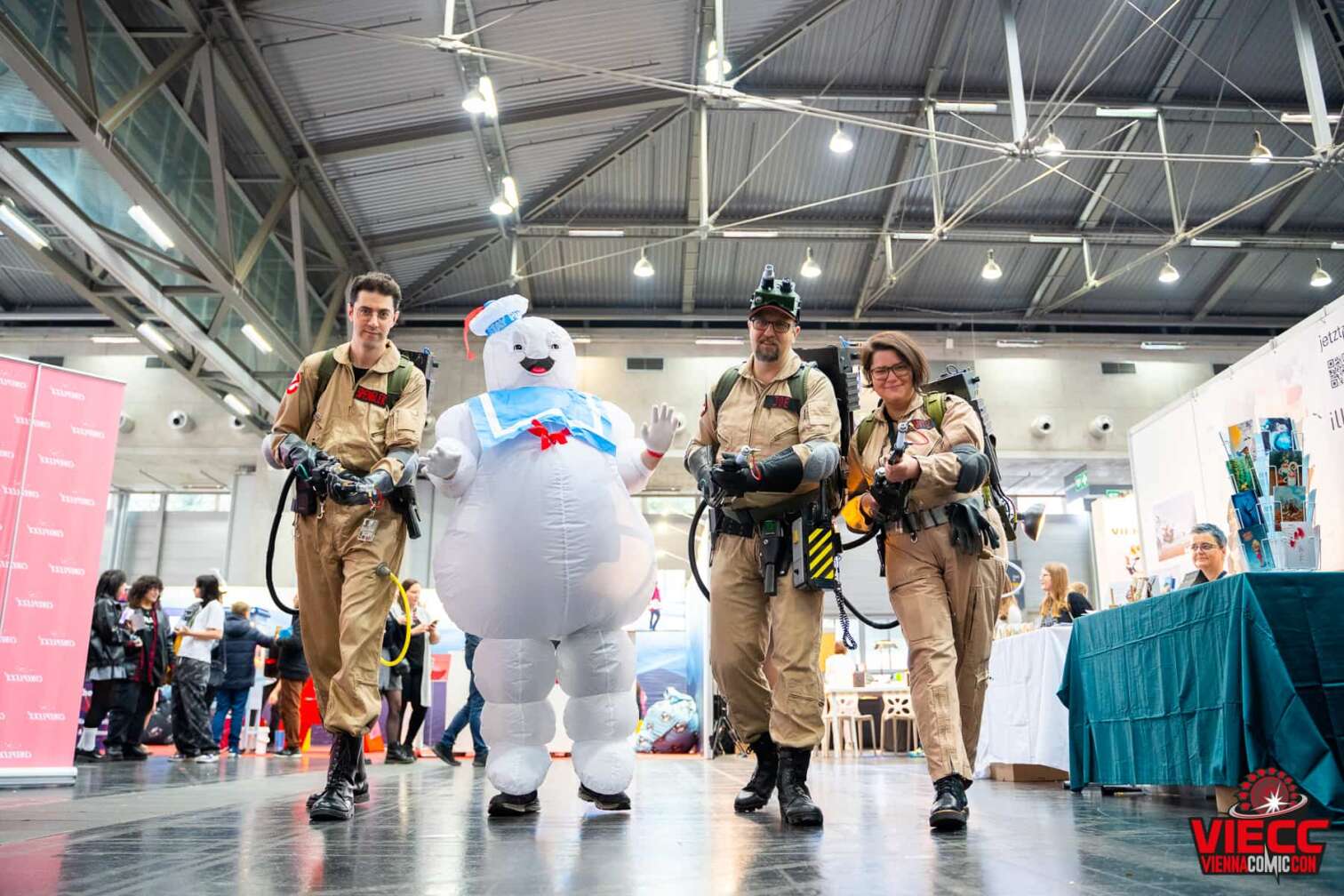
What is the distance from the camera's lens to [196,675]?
8562mm

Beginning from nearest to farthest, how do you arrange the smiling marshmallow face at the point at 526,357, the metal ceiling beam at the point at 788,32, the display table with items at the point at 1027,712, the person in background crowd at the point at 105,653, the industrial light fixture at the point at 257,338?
the smiling marshmallow face at the point at 526,357 < the display table with items at the point at 1027,712 < the person in background crowd at the point at 105,653 < the metal ceiling beam at the point at 788,32 < the industrial light fixture at the point at 257,338

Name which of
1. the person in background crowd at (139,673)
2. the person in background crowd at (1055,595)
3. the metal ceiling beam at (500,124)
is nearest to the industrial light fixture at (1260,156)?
the person in background crowd at (1055,595)

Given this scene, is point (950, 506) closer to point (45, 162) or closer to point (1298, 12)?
point (45, 162)

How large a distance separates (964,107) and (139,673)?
1041cm

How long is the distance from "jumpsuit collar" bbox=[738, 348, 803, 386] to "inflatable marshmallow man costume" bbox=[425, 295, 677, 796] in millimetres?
382

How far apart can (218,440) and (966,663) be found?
51.9 feet

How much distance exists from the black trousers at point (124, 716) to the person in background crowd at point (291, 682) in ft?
4.37

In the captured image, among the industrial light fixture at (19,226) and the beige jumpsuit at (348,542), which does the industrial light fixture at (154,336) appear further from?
the beige jumpsuit at (348,542)

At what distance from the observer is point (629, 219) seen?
553 inches

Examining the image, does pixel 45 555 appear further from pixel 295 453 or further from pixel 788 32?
pixel 788 32

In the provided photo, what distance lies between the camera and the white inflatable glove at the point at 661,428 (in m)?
3.21

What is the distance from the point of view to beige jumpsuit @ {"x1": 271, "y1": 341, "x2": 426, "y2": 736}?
10.4 feet

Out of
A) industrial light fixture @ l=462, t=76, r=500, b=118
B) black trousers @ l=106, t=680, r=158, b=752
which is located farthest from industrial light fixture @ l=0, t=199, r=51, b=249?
black trousers @ l=106, t=680, r=158, b=752

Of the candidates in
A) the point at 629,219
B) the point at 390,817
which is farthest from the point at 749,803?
the point at 629,219
